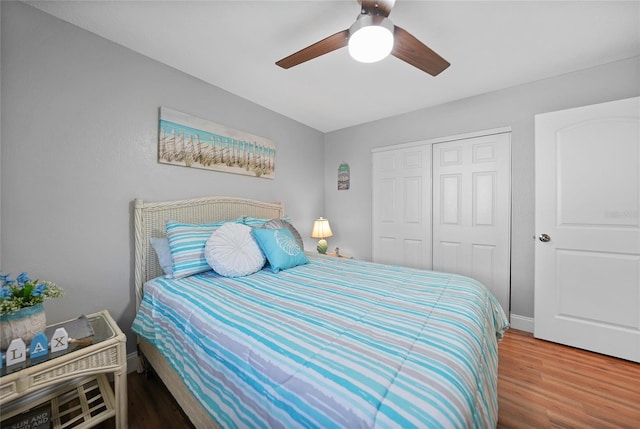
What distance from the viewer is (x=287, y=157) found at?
126 inches

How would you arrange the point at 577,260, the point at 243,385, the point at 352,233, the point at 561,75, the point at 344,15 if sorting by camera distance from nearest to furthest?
the point at 243,385, the point at 344,15, the point at 577,260, the point at 561,75, the point at 352,233

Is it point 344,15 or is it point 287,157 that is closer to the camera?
point 344,15

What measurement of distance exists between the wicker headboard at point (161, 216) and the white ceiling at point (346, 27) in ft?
3.72

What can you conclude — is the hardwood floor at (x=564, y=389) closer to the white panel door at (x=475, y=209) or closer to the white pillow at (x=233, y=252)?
the white panel door at (x=475, y=209)

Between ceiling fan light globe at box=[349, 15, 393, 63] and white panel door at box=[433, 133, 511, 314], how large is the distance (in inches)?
72.8

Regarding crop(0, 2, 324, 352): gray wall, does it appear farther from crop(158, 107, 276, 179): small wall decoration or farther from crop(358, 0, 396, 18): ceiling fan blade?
crop(358, 0, 396, 18): ceiling fan blade

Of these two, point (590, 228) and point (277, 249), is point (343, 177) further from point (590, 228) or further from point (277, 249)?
point (590, 228)

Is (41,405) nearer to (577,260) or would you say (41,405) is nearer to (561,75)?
(577,260)

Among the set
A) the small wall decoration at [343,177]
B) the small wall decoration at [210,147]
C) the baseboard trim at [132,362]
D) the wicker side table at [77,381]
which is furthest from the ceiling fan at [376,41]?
the baseboard trim at [132,362]

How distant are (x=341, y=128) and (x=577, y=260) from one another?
291cm

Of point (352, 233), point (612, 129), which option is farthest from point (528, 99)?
point (352, 233)

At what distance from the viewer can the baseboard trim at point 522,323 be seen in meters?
2.42

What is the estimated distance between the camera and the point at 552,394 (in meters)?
1.60

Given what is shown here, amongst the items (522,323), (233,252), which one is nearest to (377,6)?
(233,252)
